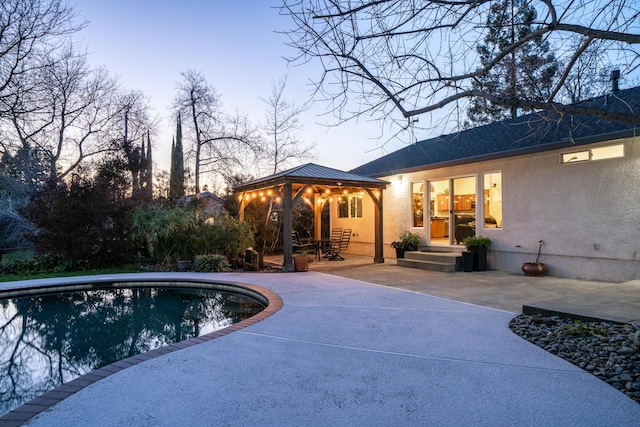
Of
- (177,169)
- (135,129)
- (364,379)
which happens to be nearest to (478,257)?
(364,379)

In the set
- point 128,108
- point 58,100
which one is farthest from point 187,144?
point 58,100

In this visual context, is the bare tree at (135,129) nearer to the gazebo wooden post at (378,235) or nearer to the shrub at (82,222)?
the shrub at (82,222)

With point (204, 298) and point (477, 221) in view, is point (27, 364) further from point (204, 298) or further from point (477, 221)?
point (477, 221)

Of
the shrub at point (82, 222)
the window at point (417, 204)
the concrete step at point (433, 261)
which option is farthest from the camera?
the window at point (417, 204)

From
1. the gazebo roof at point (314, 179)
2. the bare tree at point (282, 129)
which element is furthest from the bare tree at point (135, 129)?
the gazebo roof at point (314, 179)

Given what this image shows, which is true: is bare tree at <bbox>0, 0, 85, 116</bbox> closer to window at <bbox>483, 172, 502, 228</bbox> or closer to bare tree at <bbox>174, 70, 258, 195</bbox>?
bare tree at <bbox>174, 70, 258, 195</bbox>

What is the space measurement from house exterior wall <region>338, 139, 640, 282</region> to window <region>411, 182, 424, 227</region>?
138 cm

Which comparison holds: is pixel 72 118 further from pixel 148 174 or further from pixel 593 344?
pixel 593 344

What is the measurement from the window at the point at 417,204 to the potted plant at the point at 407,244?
483 millimetres

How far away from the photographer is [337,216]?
16.2 metres

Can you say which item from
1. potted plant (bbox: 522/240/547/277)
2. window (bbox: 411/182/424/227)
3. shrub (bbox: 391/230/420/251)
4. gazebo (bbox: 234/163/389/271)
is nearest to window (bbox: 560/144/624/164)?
potted plant (bbox: 522/240/547/277)

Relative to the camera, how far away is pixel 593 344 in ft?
12.6

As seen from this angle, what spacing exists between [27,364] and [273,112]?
1646cm

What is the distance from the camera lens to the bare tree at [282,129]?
18938mm
